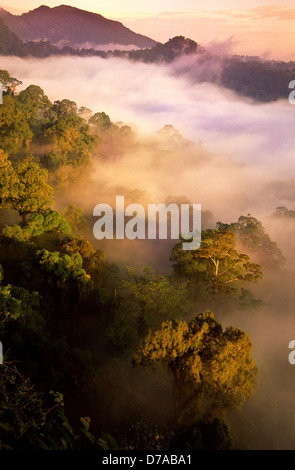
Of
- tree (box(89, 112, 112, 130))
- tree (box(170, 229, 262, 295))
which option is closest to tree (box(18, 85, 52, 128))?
tree (box(89, 112, 112, 130))

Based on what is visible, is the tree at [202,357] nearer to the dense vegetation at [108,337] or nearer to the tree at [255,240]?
the dense vegetation at [108,337]

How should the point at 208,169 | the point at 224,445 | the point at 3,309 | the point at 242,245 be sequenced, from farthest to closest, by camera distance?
the point at 208,169, the point at 242,245, the point at 3,309, the point at 224,445

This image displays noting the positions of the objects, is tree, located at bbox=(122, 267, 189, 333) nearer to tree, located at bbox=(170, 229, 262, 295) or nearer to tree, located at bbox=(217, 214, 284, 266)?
tree, located at bbox=(170, 229, 262, 295)

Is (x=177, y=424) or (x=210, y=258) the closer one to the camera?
(x=177, y=424)

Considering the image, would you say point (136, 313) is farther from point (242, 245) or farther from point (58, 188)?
point (58, 188)

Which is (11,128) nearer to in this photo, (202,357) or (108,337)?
(108,337)

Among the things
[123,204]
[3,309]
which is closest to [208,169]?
[123,204]
